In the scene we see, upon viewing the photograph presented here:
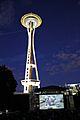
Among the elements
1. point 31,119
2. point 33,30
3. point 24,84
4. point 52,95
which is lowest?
point 31,119

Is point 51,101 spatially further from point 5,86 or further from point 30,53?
point 30,53

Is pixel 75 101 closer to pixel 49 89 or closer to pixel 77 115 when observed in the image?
pixel 49 89

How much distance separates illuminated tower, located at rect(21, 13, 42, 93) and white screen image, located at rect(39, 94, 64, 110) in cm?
2654

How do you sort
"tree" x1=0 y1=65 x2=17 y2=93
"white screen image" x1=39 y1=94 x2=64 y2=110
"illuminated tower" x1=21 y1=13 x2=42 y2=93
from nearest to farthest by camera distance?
1. "tree" x1=0 y1=65 x2=17 y2=93
2. "white screen image" x1=39 y1=94 x2=64 y2=110
3. "illuminated tower" x1=21 y1=13 x2=42 y2=93

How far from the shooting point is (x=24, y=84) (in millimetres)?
93500

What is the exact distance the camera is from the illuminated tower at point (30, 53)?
303ft

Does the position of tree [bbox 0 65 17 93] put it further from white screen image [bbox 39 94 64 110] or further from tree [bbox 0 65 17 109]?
white screen image [bbox 39 94 64 110]

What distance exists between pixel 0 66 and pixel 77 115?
40.0 meters

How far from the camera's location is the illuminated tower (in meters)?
92.5

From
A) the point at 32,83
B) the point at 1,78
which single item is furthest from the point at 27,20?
the point at 1,78

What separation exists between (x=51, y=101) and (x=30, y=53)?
35935 mm

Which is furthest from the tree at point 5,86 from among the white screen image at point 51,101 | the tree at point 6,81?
the white screen image at point 51,101

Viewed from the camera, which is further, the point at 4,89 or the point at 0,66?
the point at 0,66

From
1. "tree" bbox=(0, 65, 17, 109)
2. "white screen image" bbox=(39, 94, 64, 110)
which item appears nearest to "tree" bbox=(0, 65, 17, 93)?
"tree" bbox=(0, 65, 17, 109)
